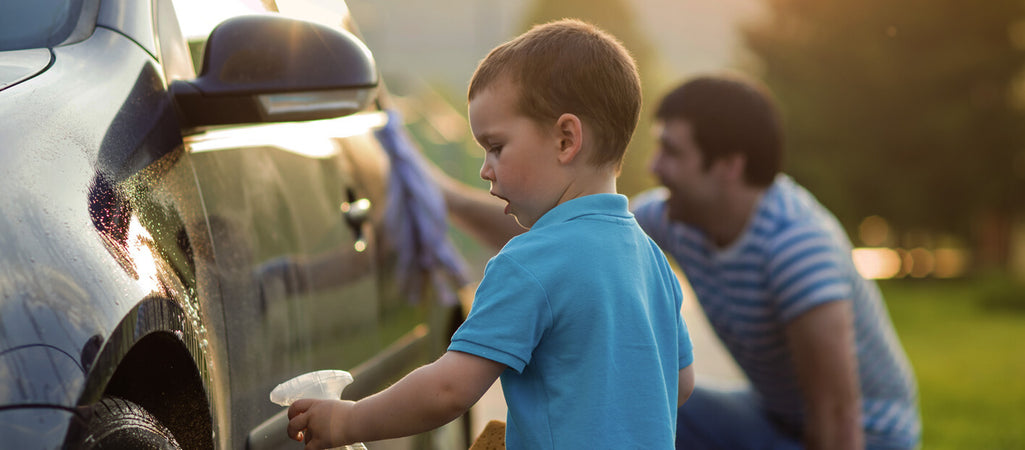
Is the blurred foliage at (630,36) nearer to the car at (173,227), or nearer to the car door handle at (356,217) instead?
the car door handle at (356,217)

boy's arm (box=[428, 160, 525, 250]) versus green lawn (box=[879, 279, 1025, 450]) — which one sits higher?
boy's arm (box=[428, 160, 525, 250])

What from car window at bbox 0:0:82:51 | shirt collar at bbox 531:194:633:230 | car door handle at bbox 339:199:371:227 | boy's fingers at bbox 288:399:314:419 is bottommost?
car door handle at bbox 339:199:371:227

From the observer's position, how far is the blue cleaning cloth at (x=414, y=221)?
3.01m

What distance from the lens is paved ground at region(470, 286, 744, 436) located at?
6117mm

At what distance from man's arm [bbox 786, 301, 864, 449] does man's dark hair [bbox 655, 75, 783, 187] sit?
0.52 metres

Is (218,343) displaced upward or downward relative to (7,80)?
downward

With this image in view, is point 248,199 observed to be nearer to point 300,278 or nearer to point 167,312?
point 300,278

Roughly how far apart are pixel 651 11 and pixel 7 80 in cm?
3919

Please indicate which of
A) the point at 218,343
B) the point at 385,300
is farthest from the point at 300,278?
the point at 385,300

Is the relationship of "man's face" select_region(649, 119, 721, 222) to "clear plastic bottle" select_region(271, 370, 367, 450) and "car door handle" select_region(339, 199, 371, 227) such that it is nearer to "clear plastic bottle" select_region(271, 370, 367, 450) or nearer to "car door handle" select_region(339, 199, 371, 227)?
"car door handle" select_region(339, 199, 371, 227)

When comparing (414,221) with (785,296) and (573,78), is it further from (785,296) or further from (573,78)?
(573,78)

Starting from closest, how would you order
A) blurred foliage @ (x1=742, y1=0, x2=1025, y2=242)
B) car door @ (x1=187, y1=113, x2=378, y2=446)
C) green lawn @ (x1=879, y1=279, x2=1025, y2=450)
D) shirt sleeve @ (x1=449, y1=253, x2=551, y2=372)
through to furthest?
shirt sleeve @ (x1=449, y1=253, x2=551, y2=372) < car door @ (x1=187, y1=113, x2=378, y2=446) < green lawn @ (x1=879, y1=279, x2=1025, y2=450) < blurred foliage @ (x1=742, y1=0, x2=1025, y2=242)

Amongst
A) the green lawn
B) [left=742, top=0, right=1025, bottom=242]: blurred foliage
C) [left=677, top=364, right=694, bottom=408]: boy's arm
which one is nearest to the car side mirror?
[left=677, top=364, right=694, bottom=408]: boy's arm

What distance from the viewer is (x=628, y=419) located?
161cm
